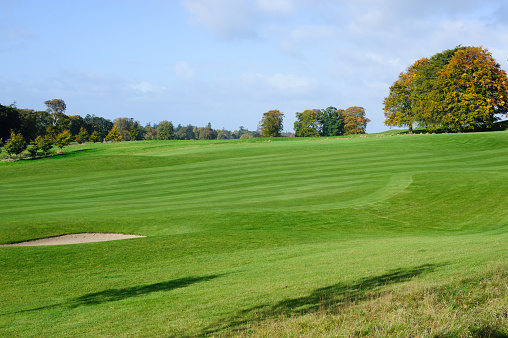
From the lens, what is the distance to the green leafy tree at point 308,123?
117000mm

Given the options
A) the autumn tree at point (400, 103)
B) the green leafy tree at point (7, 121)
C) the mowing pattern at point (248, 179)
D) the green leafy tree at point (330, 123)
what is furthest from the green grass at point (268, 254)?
the green leafy tree at point (330, 123)

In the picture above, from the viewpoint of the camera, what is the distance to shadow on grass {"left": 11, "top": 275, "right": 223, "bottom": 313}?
30.1ft

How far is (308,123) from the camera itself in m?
118

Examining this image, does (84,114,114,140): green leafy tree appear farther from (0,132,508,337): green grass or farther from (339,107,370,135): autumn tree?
(0,132,508,337): green grass

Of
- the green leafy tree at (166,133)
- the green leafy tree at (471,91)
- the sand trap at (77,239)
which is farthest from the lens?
the green leafy tree at (166,133)

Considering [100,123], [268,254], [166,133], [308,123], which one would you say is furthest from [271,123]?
[268,254]

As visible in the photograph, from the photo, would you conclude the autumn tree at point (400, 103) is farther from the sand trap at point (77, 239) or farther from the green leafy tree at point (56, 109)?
the green leafy tree at point (56, 109)

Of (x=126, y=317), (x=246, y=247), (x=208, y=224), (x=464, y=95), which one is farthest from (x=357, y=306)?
(x=464, y=95)

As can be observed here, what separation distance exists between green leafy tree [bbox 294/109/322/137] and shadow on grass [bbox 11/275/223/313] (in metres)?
108

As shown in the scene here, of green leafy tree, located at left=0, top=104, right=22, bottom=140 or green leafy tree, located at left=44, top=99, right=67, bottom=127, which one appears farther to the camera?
green leafy tree, located at left=44, top=99, right=67, bottom=127

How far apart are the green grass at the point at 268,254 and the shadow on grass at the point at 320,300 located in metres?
0.04

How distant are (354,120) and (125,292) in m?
117

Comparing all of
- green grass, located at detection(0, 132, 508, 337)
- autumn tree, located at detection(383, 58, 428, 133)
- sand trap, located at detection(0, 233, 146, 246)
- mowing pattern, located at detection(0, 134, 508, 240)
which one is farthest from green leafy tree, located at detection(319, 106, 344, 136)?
sand trap, located at detection(0, 233, 146, 246)

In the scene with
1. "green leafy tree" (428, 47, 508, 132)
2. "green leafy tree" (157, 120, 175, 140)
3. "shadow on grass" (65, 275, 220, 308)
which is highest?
"green leafy tree" (428, 47, 508, 132)
